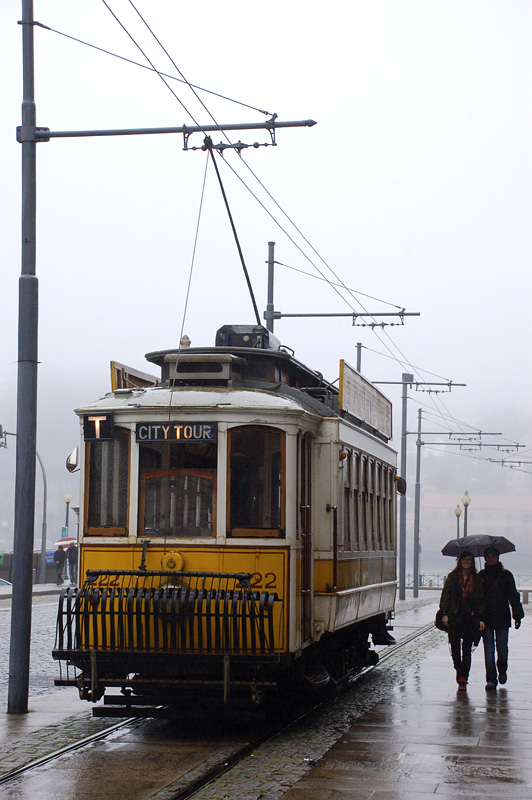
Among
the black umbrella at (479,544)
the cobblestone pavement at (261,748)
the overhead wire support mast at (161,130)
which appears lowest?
the cobblestone pavement at (261,748)

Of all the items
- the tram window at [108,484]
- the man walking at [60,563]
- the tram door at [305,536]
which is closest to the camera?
the tram window at [108,484]

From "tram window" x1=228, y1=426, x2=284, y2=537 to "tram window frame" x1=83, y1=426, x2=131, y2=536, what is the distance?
949 mm

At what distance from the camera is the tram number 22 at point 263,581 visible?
10.6 m

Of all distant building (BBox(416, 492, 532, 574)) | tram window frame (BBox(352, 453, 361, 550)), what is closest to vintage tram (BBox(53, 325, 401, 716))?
tram window frame (BBox(352, 453, 361, 550))

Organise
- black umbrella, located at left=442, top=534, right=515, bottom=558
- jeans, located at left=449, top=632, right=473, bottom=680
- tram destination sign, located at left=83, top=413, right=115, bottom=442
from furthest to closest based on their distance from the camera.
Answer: black umbrella, located at left=442, top=534, right=515, bottom=558, jeans, located at left=449, top=632, right=473, bottom=680, tram destination sign, located at left=83, top=413, right=115, bottom=442

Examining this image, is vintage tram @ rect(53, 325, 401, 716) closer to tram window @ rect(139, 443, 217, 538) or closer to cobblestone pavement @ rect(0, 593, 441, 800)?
tram window @ rect(139, 443, 217, 538)

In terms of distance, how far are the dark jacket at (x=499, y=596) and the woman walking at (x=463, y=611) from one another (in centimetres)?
11

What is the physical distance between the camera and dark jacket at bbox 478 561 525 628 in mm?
14398

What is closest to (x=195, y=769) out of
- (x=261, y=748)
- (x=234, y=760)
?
(x=234, y=760)

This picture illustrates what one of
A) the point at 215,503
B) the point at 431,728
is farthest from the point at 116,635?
the point at 431,728

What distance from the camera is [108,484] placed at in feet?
36.3

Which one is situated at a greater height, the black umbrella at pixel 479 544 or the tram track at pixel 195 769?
the black umbrella at pixel 479 544

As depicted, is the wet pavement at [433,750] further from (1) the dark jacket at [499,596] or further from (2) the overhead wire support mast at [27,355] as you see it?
(2) the overhead wire support mast at [27,355]

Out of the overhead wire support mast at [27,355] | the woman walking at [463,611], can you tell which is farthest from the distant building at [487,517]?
the overhead wire support mast at [27,355]
